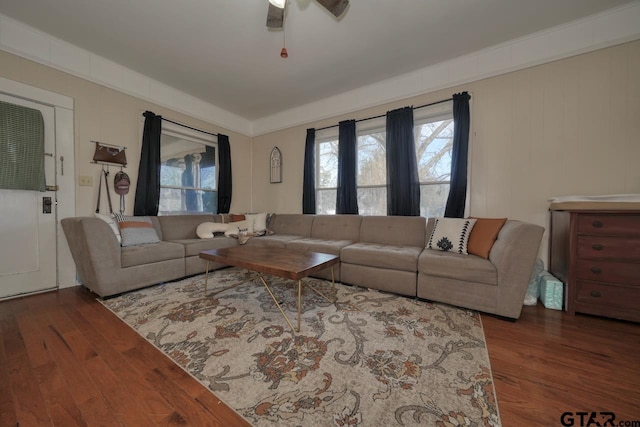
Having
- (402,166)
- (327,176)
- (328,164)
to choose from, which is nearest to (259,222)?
(327,176)

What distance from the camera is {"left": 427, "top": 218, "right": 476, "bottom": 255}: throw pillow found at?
7.66 ft

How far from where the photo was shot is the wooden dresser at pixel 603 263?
1.78 m

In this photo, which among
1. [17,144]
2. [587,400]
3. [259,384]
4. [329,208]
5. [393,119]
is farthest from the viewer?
[329,208]

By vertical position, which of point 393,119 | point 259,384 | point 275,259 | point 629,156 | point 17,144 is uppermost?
point 393,119

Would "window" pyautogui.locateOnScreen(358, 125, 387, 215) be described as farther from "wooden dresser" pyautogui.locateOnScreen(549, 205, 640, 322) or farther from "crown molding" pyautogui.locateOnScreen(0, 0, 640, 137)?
"wooden dresser" pyautogui.locateOnScreen(549, 205, 640, 322)

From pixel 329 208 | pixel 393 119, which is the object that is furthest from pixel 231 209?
pixel 393 119

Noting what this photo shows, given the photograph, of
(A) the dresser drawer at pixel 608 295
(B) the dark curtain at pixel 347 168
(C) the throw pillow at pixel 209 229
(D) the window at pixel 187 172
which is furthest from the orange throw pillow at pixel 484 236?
(D) the window at pixel 187 172

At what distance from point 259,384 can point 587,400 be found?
5.10ft

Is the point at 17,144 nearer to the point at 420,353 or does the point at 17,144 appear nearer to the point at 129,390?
the point at 129,390

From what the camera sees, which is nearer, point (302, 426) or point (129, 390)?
point (302, 426)

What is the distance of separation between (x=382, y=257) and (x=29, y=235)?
373 cm

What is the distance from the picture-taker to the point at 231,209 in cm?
452

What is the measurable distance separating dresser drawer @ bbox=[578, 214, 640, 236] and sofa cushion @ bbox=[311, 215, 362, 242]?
84.5 inches

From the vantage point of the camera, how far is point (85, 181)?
279cm
